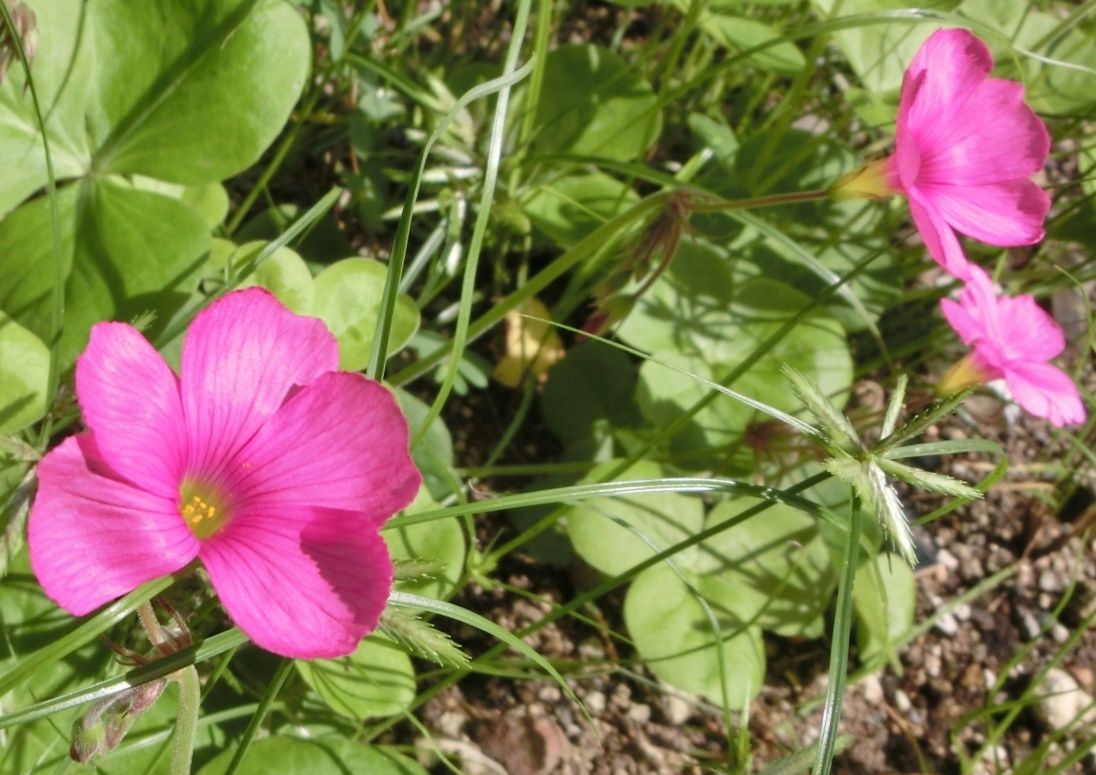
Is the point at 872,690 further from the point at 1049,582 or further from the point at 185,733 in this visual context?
the point at 185,733

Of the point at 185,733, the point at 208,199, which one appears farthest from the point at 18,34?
the point at 185,733

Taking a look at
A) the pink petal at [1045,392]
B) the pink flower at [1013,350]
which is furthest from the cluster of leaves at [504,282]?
the pink petal at [1045,392]

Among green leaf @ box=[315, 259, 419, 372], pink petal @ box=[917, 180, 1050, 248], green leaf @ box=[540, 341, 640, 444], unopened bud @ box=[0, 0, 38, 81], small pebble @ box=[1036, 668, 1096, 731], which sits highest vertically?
pink petal @ box=[917, 180, 1050, 248]

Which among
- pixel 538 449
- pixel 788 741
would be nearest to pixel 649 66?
pixel 538 449

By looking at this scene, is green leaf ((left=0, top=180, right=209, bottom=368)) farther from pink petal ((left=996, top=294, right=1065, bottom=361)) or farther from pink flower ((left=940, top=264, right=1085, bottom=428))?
pink petal ((left=996, top=294, right=1065, bottom=361))

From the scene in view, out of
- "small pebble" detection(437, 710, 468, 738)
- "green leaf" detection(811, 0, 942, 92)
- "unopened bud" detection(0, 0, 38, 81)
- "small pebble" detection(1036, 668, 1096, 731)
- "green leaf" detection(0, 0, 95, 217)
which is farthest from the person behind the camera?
"small pebble" detection(1036, 668, 1096, 731)

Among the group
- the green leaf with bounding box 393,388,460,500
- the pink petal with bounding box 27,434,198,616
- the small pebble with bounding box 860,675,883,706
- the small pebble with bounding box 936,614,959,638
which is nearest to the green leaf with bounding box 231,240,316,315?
the green leaf with bounding box 393,388,460,500
